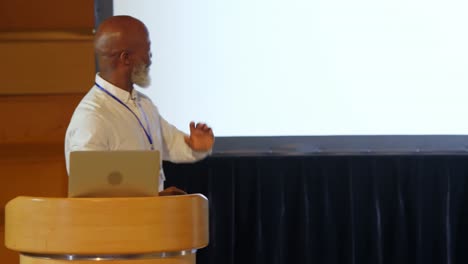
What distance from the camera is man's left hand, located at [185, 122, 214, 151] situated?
2471mm

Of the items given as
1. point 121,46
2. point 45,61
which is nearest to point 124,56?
point 121,46

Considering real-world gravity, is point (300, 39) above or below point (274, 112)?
above

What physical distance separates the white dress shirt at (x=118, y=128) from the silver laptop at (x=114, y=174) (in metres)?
0.51

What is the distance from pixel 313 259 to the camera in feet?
11.2

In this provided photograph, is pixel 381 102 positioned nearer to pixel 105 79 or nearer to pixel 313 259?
pixel 313 259

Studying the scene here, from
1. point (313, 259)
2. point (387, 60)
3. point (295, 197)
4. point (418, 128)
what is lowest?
point (313, 259)

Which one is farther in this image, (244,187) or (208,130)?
(244,187)

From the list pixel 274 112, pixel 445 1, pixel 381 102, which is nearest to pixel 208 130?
pixel 274 112

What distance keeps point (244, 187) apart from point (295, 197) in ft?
0.71

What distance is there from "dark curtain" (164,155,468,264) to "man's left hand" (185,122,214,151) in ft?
2.79

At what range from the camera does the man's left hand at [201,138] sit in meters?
2.47

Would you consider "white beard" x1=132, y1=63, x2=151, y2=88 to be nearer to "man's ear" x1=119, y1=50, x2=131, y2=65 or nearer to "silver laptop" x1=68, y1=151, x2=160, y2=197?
"man's ear" x1=119, y1=50, x2=131, y2=65

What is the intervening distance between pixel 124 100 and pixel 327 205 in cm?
119

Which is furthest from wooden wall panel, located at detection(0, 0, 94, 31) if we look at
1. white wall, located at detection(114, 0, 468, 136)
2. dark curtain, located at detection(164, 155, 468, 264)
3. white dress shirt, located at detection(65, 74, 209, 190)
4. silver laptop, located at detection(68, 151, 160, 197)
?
silver laptop, located at detection(68, 151, 160, 197)
